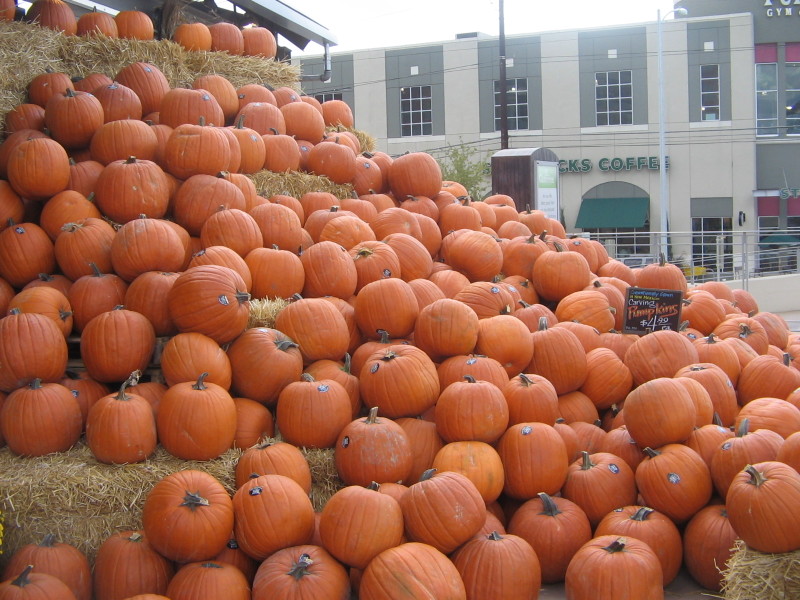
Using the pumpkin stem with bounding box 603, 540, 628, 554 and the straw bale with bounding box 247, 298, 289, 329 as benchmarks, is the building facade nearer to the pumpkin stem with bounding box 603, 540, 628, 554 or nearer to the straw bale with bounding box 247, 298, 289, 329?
the straw bale with bounding box 247, 298, 289, 329

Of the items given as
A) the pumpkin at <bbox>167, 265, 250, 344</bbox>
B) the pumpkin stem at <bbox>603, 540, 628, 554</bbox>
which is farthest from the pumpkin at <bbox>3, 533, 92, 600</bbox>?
the pumpkin stem at <bbox>603, 540, 628, 554</bbox>

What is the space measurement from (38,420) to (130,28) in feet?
14.3

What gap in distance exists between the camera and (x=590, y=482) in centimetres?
352

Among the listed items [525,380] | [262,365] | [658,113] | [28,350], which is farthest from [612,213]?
[28,350]

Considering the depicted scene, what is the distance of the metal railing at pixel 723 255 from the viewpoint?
1211 centimetres

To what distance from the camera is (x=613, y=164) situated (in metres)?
27.0

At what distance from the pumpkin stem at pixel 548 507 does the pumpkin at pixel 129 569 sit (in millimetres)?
1630

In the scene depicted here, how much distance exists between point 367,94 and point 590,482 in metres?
27.3

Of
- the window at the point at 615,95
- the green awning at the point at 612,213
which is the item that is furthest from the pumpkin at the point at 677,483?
the window at the point at 615,95

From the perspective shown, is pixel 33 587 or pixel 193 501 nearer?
pixel 33 587

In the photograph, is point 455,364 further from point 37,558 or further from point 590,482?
point 37,558

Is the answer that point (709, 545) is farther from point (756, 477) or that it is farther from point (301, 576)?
point (301, 576)

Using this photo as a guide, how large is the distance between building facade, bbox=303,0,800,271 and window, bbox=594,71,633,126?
0.12 feet

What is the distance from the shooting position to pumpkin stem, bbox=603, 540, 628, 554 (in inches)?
117
